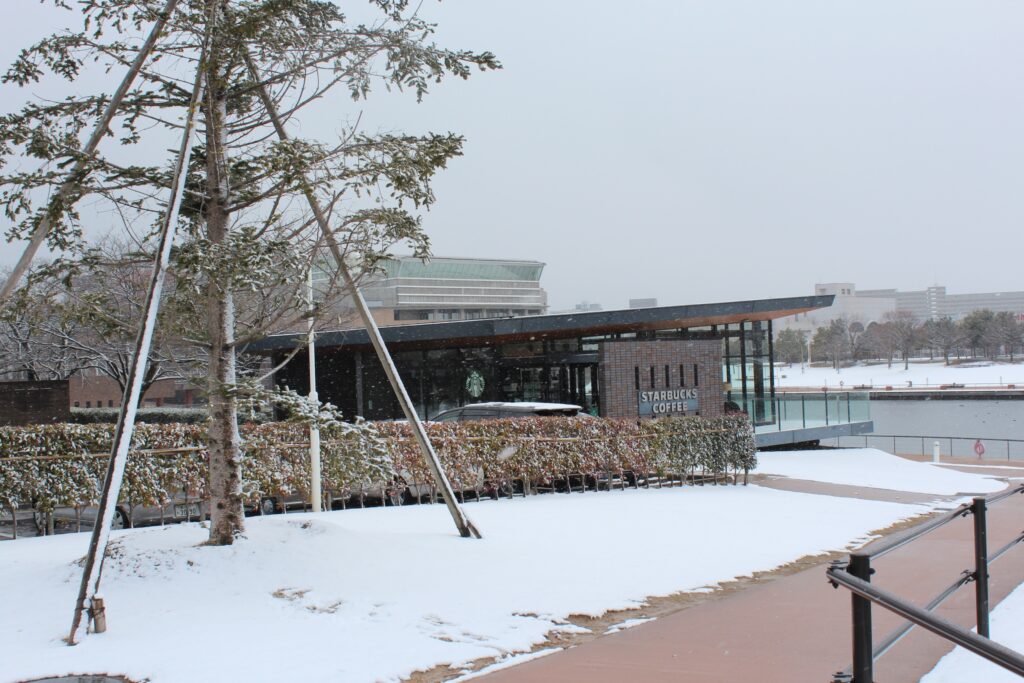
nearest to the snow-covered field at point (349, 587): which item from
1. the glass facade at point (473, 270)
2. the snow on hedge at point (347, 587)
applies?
the snow on hedge at point (347, 587)

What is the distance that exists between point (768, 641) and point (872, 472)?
14.8 meters

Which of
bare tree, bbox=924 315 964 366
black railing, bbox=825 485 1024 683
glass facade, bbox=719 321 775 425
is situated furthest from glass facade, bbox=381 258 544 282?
bare tree, bbox=924 315 964 366

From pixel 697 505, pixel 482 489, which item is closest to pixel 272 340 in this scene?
pixel 482 489

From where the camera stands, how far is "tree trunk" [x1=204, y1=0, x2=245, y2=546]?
7.96 meters

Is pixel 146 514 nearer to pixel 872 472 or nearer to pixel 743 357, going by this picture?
pixel 872 472

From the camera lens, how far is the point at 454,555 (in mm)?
8586

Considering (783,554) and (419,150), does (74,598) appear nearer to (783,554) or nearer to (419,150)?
(419,150)

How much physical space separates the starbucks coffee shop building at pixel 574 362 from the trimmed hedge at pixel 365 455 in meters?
5.64

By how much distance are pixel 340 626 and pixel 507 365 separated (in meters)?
20.2

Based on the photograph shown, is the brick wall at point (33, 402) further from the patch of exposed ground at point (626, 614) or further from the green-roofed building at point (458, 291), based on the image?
the green-roofed building at point (458, 291)

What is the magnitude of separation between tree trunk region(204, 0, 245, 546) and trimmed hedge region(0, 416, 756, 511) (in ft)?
1.00

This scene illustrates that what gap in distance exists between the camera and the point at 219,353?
8.12 m

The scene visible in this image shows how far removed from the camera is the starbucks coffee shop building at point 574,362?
22.5 meters

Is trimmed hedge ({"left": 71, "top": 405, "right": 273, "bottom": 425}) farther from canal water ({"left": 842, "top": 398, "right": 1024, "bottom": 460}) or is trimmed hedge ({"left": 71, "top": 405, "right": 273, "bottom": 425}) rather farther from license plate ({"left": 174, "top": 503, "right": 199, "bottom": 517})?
canal water ({"left": 842, "top": 398, "right": 1024, "bottom": 460})
